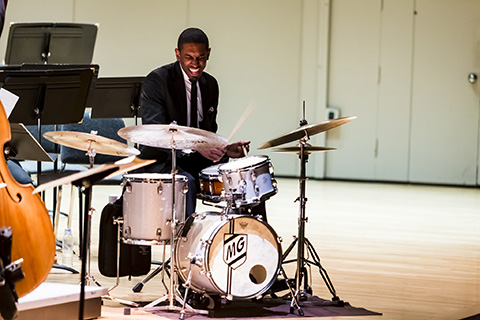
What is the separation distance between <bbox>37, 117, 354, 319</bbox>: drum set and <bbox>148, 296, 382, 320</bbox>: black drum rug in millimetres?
47

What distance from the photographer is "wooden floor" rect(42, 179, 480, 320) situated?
370 cm

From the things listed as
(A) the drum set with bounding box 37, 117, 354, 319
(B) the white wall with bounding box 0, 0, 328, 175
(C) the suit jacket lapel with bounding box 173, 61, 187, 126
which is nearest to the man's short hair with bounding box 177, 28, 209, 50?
(C) the suit jacket lapel with bounding box 173, 61, 187, 126

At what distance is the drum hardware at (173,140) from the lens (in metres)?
3.15

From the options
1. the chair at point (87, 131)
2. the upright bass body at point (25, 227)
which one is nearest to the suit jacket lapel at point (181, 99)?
the chair at point (87, 131)

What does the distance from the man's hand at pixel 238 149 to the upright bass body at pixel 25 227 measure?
1.38 metres

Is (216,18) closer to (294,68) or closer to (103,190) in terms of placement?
(294,68)

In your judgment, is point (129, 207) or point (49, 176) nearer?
point (129, 207)

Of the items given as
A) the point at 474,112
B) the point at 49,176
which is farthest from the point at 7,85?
the point at 474,112

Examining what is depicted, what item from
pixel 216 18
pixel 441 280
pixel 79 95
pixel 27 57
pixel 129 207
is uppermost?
pixel 216 18

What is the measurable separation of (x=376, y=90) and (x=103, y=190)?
351cm

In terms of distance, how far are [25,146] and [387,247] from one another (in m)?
2.82

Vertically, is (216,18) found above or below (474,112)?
above

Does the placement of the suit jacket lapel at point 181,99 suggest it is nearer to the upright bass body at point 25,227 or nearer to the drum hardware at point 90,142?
the drum hardware at point 90,142

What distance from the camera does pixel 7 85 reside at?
143 inches
